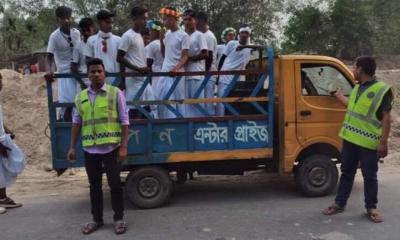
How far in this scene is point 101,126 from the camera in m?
4.85

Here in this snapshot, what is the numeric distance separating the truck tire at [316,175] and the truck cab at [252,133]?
12mm

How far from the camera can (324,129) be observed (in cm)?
611

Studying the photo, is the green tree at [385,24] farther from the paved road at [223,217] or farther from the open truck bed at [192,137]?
the open truck bed at [192,137]

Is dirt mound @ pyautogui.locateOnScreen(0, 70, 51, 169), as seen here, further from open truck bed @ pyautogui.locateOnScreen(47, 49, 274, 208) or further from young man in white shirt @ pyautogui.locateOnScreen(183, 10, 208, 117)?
young man in white shirt @ pyautogui.locateOnScreen(183, 10, 208, 117)

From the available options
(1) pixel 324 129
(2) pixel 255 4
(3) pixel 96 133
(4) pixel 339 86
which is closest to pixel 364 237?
(1) pixel 324 129

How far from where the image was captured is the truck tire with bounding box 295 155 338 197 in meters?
6.16

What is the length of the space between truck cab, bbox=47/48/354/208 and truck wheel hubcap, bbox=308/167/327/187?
12 millimetres

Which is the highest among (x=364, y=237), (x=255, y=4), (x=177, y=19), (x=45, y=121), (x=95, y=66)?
(x=255, y=4)

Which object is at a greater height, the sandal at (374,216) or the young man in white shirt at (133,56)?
the young man in white shirt at (133,56)

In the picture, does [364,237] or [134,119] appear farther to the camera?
[134,119]

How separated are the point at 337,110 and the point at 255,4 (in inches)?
624

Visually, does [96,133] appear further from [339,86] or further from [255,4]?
[255,4]

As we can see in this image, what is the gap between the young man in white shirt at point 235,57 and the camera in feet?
20.6

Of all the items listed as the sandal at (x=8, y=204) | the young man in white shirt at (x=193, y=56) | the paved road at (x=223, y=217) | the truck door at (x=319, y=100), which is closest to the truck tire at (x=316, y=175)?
the paved road at (x=223, y=217)
